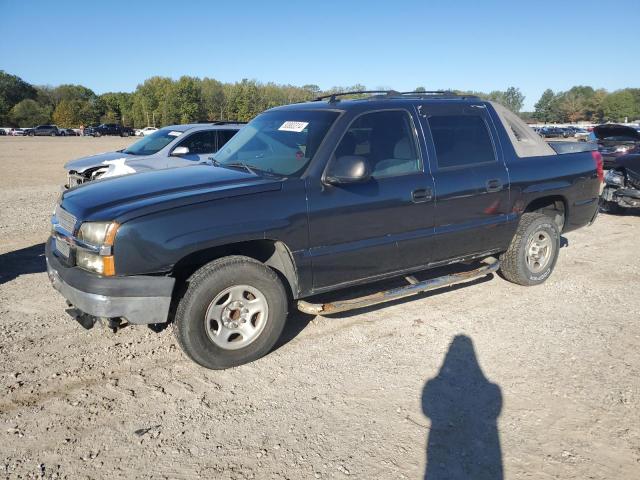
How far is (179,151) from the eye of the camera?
9.22m

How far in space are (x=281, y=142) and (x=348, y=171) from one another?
0.86 metres

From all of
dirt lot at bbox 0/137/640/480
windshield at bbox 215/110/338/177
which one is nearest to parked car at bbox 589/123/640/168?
dirt lot at bbox 0/137/640/480

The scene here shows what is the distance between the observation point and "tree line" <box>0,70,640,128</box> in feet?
311

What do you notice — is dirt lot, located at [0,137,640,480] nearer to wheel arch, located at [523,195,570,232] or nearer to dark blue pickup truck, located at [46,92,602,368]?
dark blue pickup truck, located at [46,92,602,368]

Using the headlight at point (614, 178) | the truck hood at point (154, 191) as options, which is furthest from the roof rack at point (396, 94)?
the headlight at point (614, 178)

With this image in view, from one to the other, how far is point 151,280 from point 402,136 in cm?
246

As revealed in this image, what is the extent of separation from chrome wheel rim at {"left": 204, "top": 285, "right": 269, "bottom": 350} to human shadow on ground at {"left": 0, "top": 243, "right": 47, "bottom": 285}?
3.28 meters

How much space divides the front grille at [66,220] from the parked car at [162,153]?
5176 mm

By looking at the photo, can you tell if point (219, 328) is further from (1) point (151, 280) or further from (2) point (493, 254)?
(2) point (493, 254)

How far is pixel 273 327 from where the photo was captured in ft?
12.9

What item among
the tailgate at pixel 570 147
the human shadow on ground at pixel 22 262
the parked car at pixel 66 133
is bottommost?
the human shadow on ground at pixel 22 262

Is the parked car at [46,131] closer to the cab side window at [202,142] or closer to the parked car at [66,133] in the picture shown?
the parked car at [66,133]

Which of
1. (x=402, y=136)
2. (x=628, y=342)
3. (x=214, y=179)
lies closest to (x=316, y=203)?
(x=214, y=179)

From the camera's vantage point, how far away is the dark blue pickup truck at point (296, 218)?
345 cm
